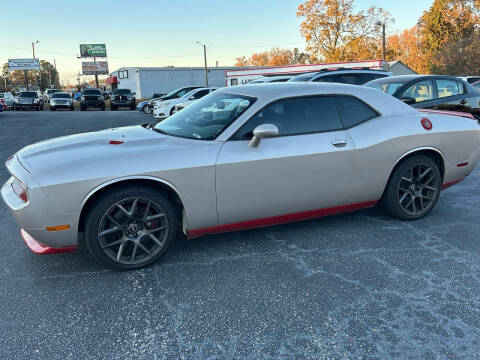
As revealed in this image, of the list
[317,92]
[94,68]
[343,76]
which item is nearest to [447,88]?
[343,76]

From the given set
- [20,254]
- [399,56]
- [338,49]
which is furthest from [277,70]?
[399,56]

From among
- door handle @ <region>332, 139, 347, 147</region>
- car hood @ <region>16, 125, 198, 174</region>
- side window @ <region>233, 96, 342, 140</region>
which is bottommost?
door handle @ <region>332, 139, 347, 147</region>

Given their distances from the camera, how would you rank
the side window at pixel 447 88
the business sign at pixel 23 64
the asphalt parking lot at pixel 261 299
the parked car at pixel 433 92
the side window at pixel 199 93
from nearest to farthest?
the asphalt parking lot at pixel 261 299
the parked car at pixel 433 92
the side window at pixel 447 88
the side window at pixel 199 93
the business sign at pixel 23 64

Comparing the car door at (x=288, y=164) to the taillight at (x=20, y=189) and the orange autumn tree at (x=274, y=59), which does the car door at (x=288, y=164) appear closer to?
the taillight at (x=20, y=189)

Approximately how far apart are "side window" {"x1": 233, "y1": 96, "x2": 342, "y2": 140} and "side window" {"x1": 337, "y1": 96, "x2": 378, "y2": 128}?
0.08m

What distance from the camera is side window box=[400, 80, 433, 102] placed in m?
8.10

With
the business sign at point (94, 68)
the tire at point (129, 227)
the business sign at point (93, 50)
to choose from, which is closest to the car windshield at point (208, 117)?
the tire at point (129, 227)

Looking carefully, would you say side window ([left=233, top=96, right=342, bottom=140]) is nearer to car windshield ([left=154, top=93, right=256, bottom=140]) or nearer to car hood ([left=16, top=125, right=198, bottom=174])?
car windshield ([left=154, top=93, right=256, bottom=140])

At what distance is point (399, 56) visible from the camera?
200ft

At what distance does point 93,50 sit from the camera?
83938mm

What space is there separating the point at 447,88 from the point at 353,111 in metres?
5.87

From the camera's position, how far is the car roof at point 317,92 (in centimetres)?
373

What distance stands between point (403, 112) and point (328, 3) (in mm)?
51109

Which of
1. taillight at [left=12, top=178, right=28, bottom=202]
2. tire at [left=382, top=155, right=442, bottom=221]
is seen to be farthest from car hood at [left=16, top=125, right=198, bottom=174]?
tire at [left=382, top=155, right=442, bottom=221]
